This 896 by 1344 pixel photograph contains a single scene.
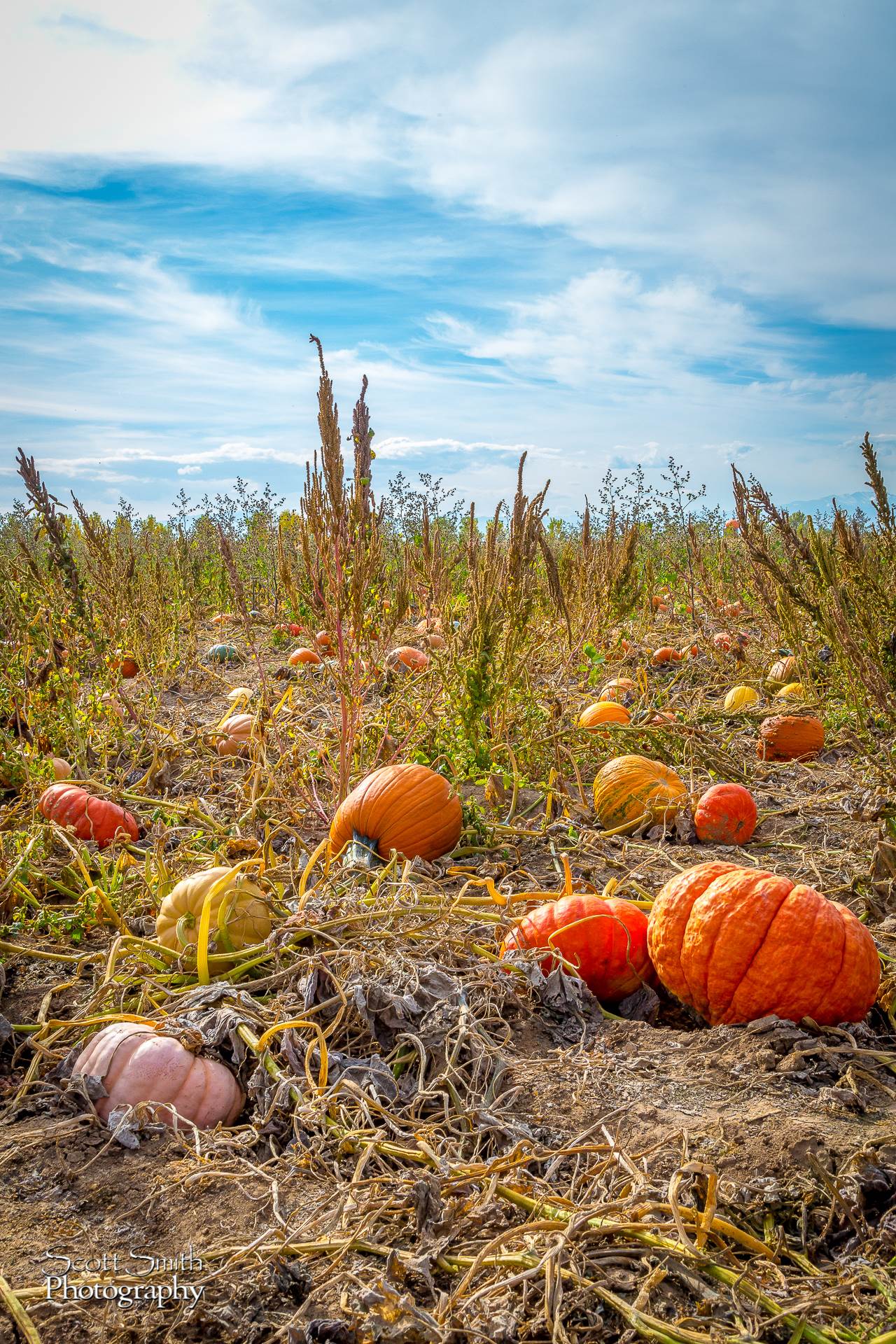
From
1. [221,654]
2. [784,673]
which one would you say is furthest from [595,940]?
[221,654]

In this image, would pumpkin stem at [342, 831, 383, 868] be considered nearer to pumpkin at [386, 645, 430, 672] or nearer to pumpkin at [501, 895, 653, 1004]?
pumpkin at [501, 895, 653, 1004]

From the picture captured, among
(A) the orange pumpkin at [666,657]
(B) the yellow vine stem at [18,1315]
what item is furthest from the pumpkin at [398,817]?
(A) the orange pumpkin at [666,657]

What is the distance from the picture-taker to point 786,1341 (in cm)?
137

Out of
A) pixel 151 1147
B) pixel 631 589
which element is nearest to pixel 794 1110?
pixel 151 1147

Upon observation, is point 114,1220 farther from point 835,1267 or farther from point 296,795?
point 296,795

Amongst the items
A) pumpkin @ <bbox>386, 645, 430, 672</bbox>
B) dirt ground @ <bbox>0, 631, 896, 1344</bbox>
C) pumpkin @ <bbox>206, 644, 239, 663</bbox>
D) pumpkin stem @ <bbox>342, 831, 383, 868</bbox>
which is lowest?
dirt ground @ <bbox>0, 631, 896, 1344</bbox>

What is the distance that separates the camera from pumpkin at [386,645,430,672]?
6.51 metres

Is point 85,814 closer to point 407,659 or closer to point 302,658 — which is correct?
point 407,659

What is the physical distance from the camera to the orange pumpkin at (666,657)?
25.9 ft

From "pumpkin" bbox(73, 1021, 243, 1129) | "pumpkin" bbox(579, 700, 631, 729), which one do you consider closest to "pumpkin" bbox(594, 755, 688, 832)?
"pumpkin" bbox(579, 700, 631, 729)

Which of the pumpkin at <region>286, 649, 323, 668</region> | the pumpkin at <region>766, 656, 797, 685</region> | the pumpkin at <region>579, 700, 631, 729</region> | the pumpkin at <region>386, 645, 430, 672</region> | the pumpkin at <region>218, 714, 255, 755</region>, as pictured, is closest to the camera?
the pumpkin at <region>218, 714, 255, 755</region>

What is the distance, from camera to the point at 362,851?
3.54 m

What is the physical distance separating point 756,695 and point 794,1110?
4700 mm

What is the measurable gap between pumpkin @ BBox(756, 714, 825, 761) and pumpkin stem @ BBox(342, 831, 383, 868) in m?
2.93
